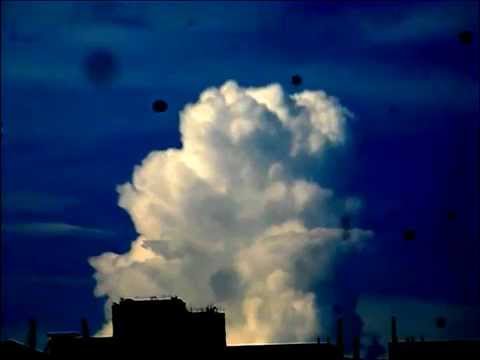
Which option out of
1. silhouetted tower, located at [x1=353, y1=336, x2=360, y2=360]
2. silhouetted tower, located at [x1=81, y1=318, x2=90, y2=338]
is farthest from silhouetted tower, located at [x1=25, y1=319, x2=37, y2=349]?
silhouetted tower, located at [x1=353, y1=336, x2=360, y2=360]

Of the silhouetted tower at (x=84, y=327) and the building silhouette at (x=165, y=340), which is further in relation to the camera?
the silhouetted tower at (x=84, y=327)

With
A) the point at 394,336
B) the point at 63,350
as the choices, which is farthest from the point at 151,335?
the point at 394,336

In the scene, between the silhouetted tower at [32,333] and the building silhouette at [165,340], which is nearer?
the building silhouette at [165,340]

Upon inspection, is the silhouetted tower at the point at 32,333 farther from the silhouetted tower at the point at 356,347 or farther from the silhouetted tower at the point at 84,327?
the silhouetted tower at the point at 356,347

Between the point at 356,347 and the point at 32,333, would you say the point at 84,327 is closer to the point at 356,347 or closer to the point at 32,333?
the point at 32,333

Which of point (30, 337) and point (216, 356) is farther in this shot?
point (30, 337)

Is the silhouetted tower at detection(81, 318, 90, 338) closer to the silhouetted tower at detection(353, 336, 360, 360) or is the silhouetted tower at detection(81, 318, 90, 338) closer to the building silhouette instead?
the building silhouette

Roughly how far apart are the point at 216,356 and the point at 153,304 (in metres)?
7.11

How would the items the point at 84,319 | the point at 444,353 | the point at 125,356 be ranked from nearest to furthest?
the point at 125,356
the point at 444,353
the point at 84,319

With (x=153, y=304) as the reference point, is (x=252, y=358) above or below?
below

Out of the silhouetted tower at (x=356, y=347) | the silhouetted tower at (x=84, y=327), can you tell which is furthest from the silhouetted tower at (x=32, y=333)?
the silhouetted tower at (x=356, y=347)

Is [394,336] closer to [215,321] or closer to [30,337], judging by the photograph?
[215,321]

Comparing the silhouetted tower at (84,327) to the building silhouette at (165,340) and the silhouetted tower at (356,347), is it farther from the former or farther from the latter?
the silhouetted tower at (356,347)

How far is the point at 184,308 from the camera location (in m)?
78.0
